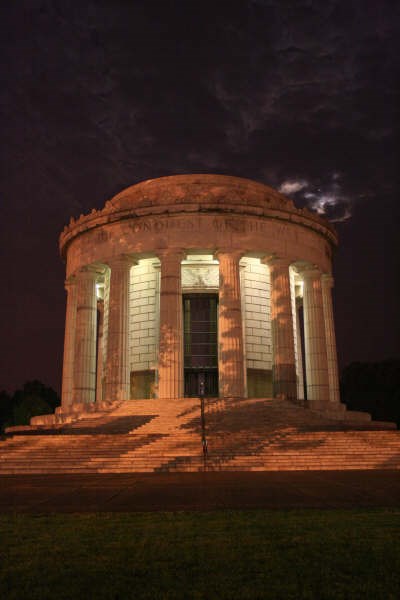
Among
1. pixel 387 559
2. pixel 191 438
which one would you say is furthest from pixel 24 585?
pixel 191 438

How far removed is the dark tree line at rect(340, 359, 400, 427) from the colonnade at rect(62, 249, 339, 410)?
1142 inches

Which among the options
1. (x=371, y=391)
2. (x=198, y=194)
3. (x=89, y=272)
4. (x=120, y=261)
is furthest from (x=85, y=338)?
(x=371, y=391)

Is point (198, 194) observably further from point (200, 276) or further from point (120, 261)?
point (120, 261)

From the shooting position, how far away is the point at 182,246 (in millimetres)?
41500

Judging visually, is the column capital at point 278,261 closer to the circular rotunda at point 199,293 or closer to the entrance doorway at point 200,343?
the circular rotunda at point 199,293

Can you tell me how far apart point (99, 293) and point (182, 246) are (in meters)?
15.6

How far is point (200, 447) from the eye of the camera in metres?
24.9

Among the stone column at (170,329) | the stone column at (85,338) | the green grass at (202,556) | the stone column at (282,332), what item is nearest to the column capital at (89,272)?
the stone column at (85,338)

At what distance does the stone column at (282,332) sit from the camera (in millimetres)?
41312

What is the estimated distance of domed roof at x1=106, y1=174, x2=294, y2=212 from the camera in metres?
41.8

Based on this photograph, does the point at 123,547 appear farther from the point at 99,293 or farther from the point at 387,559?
the point at 99,293

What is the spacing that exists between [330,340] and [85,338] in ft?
72.5

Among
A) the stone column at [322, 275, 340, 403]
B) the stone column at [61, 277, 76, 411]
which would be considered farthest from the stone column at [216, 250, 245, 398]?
the stone column at [61, 277, 76, 411]

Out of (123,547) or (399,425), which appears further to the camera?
(399,425)
